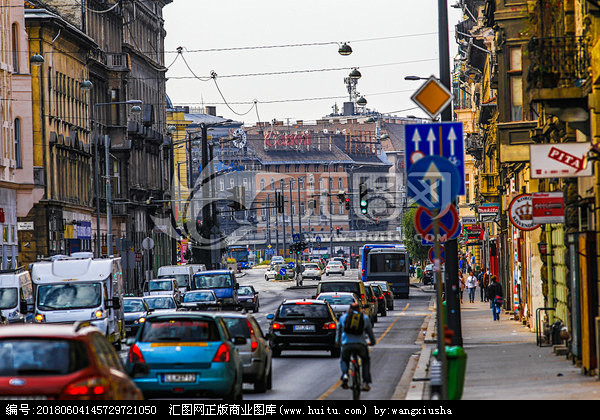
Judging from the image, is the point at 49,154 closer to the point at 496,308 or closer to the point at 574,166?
the point at 496,308

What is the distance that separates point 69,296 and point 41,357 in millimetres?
24179

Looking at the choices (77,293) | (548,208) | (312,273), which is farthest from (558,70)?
(312,273)

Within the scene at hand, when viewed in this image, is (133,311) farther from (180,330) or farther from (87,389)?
(87,389)

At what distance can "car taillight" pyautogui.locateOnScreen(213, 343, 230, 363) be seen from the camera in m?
19.2

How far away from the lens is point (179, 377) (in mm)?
19031

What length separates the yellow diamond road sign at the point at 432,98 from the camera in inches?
757

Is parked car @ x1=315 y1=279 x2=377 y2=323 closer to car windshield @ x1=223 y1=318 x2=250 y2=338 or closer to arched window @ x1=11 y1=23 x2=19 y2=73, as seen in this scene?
arched window @ x1=11 y1=23 x2=19 y2=73

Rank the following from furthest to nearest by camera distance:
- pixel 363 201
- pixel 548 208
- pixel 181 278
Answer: pixel 181 278 → pixel 363 201 → pixel 548 208

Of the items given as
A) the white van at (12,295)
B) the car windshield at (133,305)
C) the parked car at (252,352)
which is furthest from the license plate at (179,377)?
the car windshield at (133,305)

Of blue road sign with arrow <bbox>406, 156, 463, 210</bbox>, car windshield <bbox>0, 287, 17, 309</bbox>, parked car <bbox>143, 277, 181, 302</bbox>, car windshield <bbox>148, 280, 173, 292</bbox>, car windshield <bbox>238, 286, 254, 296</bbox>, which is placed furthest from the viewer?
car windshield <bbox>238, 286, 254, 296</bbox>

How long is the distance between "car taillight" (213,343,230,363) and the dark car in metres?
13.5

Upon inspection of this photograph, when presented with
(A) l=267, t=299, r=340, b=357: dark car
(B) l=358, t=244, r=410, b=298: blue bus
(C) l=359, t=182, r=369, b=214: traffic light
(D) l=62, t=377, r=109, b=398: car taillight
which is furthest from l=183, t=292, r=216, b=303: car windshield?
(D) l=62, t=377, r=109, b=398: car taillight

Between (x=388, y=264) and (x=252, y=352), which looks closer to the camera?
(x=252, y=352)

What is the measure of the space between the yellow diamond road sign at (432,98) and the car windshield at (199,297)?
31.5m
